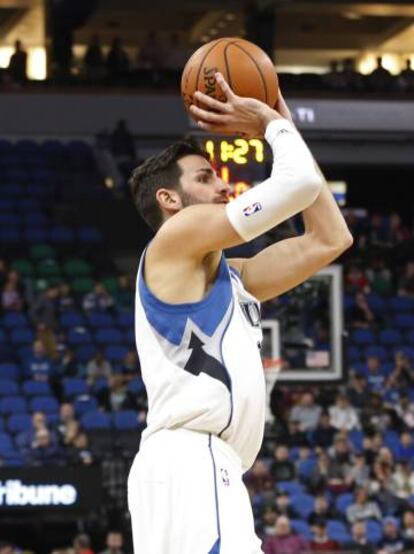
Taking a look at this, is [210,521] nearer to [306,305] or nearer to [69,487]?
[69,487]

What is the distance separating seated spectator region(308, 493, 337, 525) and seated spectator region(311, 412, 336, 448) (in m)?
1.37

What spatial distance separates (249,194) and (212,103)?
32cm

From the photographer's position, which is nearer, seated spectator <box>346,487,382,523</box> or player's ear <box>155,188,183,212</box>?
player's ear <box>155,188,183,212</box>

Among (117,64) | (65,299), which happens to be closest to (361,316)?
(65,299)

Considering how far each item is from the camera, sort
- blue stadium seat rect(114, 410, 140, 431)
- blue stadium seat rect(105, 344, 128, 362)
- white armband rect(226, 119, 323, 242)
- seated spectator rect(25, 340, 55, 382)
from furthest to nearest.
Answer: blue stadium seat rect(105, 344, 128, 362) → seated spectator rect(25, 340, 55, 382) → blue stadium seat rect(114, 410, 140, 431) → white armband rect(226, 119, 323, 242)

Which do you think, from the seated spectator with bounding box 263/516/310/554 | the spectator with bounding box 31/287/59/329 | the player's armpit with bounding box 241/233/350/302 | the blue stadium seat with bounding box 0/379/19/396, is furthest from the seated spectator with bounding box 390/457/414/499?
the player's armpit with bounding box 241/233/350/302

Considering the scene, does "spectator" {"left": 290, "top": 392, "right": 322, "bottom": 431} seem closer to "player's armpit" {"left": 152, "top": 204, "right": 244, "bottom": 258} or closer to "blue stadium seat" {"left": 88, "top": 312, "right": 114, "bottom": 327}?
"blue stadium seat" {"left": 88, "top": 312, "right": 114, "bottom": 327}

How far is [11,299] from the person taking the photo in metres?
18.7

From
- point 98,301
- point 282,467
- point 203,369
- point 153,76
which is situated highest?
point 153,76

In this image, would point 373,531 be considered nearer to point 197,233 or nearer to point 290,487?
point 290,487

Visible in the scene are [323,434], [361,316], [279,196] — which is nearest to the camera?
[279,196]

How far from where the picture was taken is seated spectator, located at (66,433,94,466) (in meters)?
15.1

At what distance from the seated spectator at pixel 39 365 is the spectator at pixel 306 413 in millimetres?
2802

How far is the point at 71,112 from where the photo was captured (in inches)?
818
